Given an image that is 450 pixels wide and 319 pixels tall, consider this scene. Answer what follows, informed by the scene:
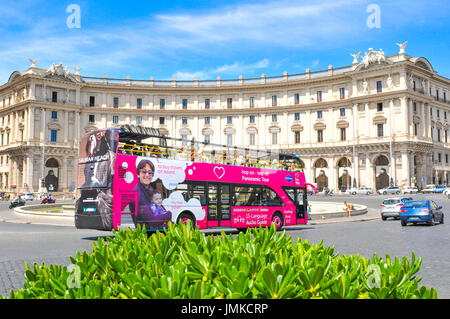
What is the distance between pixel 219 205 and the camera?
18328 millimetres

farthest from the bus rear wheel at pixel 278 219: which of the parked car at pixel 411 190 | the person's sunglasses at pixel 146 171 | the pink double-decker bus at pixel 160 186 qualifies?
the parked car at pixel 411 190

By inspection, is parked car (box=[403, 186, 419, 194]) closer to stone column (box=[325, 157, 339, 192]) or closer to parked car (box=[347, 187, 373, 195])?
parked car (box=[347, 187, 373, 195])

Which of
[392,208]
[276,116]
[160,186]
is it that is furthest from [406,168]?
[160,186]

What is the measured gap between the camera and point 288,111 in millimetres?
71750

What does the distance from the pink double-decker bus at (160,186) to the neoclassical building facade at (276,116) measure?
47.1 meters

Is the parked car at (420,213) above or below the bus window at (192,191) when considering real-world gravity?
below

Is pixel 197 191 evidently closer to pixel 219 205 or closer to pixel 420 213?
pixel 219 205

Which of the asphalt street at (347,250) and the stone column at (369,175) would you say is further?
the stone column at (369,175)

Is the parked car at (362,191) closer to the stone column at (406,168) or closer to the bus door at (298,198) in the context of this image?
the stone column at (406,168)

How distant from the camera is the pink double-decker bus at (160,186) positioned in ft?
49.7

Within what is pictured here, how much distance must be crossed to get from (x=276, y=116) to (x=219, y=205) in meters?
55.8

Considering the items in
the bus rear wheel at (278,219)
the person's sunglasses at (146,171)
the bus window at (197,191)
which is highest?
the person's sunglasses at (146,171)

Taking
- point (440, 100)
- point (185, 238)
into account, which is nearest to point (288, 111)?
point (440, 100)
